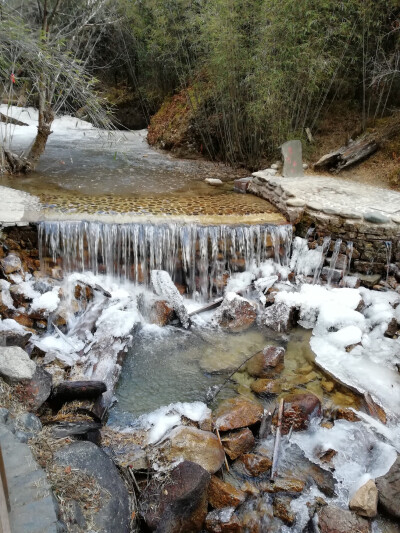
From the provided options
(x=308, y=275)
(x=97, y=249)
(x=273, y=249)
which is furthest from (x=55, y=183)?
(x=308, y=275)

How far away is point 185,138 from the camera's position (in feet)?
36.0

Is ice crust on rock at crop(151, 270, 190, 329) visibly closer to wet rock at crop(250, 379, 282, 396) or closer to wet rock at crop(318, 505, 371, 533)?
wet rock at crop(250, 379, 282, 396)

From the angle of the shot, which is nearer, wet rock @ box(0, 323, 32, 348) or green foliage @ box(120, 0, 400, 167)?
wet rock @ box(0, 323, 32, 348)

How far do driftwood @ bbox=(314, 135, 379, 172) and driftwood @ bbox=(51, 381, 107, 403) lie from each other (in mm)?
6558

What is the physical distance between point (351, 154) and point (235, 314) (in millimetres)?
4670

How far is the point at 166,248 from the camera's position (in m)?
5.96

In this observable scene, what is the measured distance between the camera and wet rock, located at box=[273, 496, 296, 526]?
2926mm

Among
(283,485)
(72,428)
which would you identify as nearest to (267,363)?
(283,485)

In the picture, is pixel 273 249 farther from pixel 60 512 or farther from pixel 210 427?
pixel 60 512

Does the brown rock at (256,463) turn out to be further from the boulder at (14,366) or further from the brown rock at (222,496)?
the boulder at (14,366)

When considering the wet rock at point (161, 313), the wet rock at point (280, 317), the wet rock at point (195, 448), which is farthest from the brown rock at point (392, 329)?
the wet rock at point (195, 448)

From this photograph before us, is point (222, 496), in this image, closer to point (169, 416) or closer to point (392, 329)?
point (169, 416)

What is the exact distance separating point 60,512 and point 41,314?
Result: 10.2ft

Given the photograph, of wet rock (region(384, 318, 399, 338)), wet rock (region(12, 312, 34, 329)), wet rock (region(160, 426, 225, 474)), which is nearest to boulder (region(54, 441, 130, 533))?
wet rock (region(160, 426, 225, 474))
